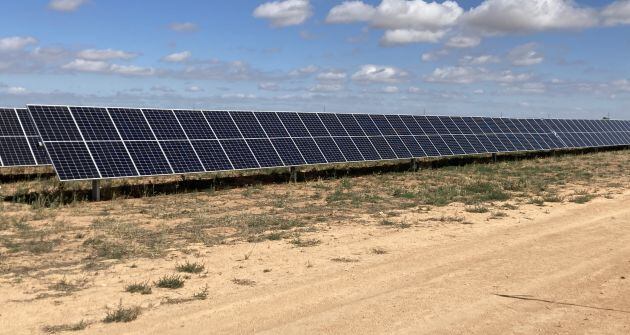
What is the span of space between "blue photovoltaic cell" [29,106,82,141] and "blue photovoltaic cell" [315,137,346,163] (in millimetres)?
8055

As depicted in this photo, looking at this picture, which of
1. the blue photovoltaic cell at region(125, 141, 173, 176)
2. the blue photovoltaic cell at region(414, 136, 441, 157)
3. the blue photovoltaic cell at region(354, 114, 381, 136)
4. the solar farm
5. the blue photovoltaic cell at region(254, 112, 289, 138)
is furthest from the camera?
Answer: the blue photovoltaic cell at region(414, 136, 441, 157)

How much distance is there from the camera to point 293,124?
21984 millimetres

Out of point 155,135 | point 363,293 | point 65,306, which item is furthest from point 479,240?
point 155,135

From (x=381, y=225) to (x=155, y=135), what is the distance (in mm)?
8245

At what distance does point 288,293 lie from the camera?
723 cm

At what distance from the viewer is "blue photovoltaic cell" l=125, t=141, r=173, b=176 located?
615 inches

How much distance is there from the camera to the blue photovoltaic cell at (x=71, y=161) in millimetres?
14180

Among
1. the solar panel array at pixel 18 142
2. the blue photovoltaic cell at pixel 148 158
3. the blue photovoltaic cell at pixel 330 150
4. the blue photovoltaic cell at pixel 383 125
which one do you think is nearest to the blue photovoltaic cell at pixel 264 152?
the blue photovoltaic cell at pixel 330 150

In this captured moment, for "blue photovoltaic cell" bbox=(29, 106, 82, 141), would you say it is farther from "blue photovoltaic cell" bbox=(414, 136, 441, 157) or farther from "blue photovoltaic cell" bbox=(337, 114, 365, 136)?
"blue photovoltaic cell" bbox=(414, 136, 441, 157)

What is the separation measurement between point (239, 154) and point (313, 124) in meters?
5.12

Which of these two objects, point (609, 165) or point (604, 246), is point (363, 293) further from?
point (609, 165)

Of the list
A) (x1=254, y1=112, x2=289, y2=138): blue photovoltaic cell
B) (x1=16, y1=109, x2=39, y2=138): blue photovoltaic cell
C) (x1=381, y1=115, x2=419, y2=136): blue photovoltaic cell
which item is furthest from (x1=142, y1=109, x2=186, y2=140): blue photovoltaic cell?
(x1=381, y1=115, x2=419, y2=136): blue photovoltaic cell

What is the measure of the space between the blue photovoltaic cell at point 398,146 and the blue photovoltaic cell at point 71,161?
11924 millimetres

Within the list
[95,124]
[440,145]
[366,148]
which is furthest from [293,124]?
[95,124]
